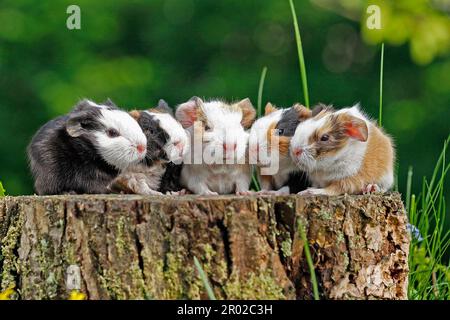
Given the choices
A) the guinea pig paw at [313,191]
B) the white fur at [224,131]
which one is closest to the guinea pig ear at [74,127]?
the white fur at [224,131]

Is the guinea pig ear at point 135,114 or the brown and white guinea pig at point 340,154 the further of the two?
the guinea pig ear at point 135,114

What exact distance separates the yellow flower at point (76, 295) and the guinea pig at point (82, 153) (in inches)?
38.2

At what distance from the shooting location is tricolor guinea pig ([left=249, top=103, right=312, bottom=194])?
5023mm

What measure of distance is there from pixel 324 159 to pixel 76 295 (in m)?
1.84

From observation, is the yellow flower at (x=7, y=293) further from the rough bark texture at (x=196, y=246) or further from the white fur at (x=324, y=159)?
the white fur at (x=324, y=159)

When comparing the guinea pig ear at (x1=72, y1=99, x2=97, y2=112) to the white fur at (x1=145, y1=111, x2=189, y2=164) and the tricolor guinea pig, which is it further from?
the tricolor guinea pig

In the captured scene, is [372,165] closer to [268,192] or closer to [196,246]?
[268,192]

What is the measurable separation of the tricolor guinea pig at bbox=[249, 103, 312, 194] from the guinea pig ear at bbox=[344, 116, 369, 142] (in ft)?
1.28

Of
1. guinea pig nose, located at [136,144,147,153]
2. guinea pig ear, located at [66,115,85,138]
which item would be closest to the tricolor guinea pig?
guinea pig nose, located at [136,144,147,153]

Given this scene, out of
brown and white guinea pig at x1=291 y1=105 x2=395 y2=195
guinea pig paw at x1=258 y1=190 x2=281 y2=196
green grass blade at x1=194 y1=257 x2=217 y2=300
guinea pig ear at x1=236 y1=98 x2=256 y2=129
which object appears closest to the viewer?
green grass blade at x1=194 y1=257 x2=217 y2=300

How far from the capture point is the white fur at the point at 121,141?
4.99m
